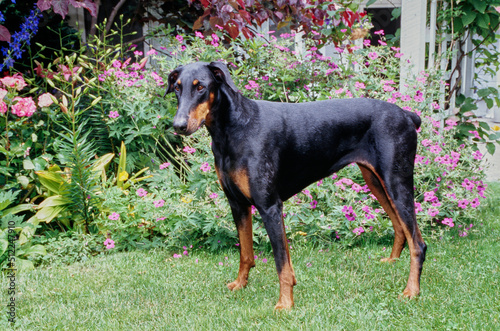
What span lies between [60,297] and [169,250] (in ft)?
3.64

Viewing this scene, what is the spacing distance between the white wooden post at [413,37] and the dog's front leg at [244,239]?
8.09 feet

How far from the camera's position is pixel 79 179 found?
12.9 feet

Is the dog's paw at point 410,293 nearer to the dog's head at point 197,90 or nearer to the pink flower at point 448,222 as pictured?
the pink flower at point 448,222

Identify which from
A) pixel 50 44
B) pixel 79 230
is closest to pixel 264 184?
pixel 79 230

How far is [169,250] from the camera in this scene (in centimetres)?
399

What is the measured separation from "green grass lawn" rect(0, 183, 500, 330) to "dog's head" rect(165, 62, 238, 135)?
113 cm

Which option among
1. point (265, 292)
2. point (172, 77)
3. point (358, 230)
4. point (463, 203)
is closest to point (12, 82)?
point (172, 77)

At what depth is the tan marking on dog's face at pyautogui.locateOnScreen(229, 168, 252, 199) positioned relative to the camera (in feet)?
8.77

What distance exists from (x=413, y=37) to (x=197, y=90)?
9.46ft

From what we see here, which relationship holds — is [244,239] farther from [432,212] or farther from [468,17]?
[468,17]

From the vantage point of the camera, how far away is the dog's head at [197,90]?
245cm

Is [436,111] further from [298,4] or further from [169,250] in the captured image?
[169,250]

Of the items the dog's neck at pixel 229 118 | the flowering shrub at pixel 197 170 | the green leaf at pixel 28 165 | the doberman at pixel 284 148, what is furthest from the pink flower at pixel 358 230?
the green leaf at pixel 28 165

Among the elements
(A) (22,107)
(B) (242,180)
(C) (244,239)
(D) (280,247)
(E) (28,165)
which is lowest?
(C) (244,239)
